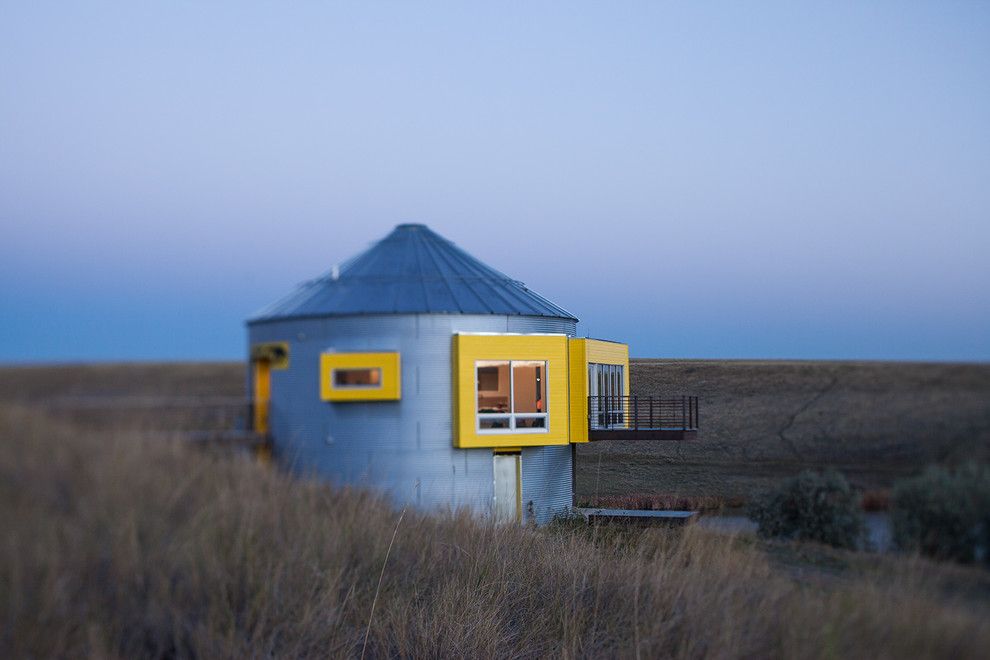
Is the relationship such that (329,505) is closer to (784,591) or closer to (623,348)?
(623,348)

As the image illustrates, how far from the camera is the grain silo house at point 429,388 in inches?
481

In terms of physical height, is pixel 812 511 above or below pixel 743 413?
below

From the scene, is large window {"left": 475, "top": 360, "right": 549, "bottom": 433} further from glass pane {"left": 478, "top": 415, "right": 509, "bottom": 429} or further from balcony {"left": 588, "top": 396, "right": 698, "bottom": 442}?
balcony {"left": 588, "top": 396, "right": 698, "bottom": 442}

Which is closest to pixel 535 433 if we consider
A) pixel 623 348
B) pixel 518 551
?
pixel 623 348

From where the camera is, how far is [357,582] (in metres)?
9.09

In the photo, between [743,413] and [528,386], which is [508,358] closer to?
[528,386]

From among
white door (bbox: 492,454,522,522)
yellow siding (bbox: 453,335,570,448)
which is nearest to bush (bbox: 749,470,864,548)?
yellow siding (bbox: 453,335,570,448)

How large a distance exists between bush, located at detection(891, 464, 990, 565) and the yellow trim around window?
34.0ft

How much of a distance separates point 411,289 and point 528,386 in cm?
309

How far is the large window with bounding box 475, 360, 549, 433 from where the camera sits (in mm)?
13102

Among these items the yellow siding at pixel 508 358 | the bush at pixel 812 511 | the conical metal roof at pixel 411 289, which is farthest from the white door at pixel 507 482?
the bush at pixel 812 511

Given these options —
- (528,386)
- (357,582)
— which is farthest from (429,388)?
(357,582)

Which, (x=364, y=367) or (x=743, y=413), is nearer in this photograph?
(x=743, y=413)

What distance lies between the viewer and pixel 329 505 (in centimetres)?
1142
